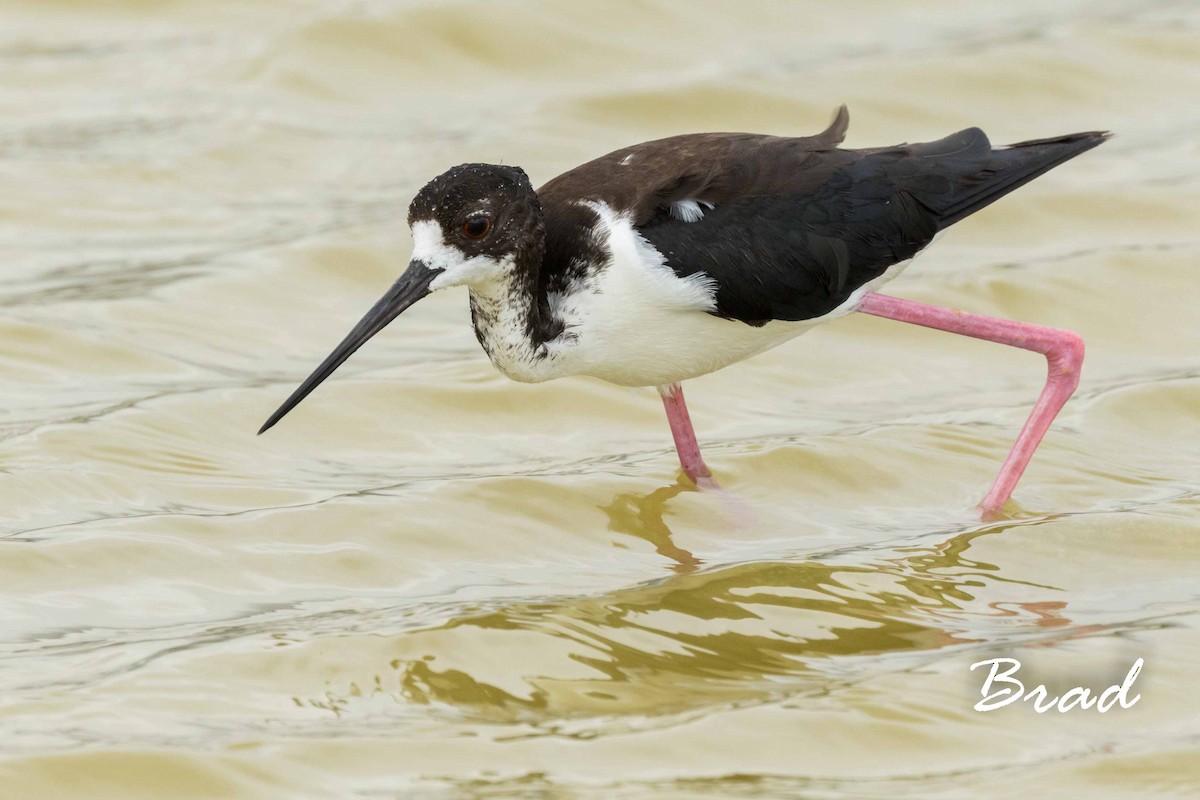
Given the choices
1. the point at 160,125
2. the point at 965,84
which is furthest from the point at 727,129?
the point at 160,125

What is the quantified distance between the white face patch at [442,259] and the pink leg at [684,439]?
1.48 m

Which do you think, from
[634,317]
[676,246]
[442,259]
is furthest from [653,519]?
[442,259]

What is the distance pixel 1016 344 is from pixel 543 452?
2.28 m

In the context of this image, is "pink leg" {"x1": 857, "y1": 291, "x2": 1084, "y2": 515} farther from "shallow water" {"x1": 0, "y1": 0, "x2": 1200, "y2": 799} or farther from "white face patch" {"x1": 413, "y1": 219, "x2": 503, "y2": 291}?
"white face patch" {"x1": 413, "y1": 219, "x2": 503, "y2": 291}

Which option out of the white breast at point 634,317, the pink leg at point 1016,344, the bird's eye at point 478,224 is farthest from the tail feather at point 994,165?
the bird's eye at point 478,224

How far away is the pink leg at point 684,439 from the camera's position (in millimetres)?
8164

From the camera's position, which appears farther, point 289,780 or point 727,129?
point 727,129

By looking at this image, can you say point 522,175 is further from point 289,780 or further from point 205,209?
point 205,209

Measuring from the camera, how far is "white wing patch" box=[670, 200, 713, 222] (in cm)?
711

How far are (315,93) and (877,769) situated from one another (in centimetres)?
842

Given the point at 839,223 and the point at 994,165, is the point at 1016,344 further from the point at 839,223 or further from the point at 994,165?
the point at 839,223

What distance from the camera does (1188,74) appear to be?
13.4m

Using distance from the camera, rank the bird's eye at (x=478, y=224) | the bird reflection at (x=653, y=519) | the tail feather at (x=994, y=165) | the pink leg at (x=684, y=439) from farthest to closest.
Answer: the pink leg at (x=684, y=439)
the tail feather at (x=994, y=165)
the bird reflection at (x=653, y=519)
the bird's eye at (x=478, y=224)
